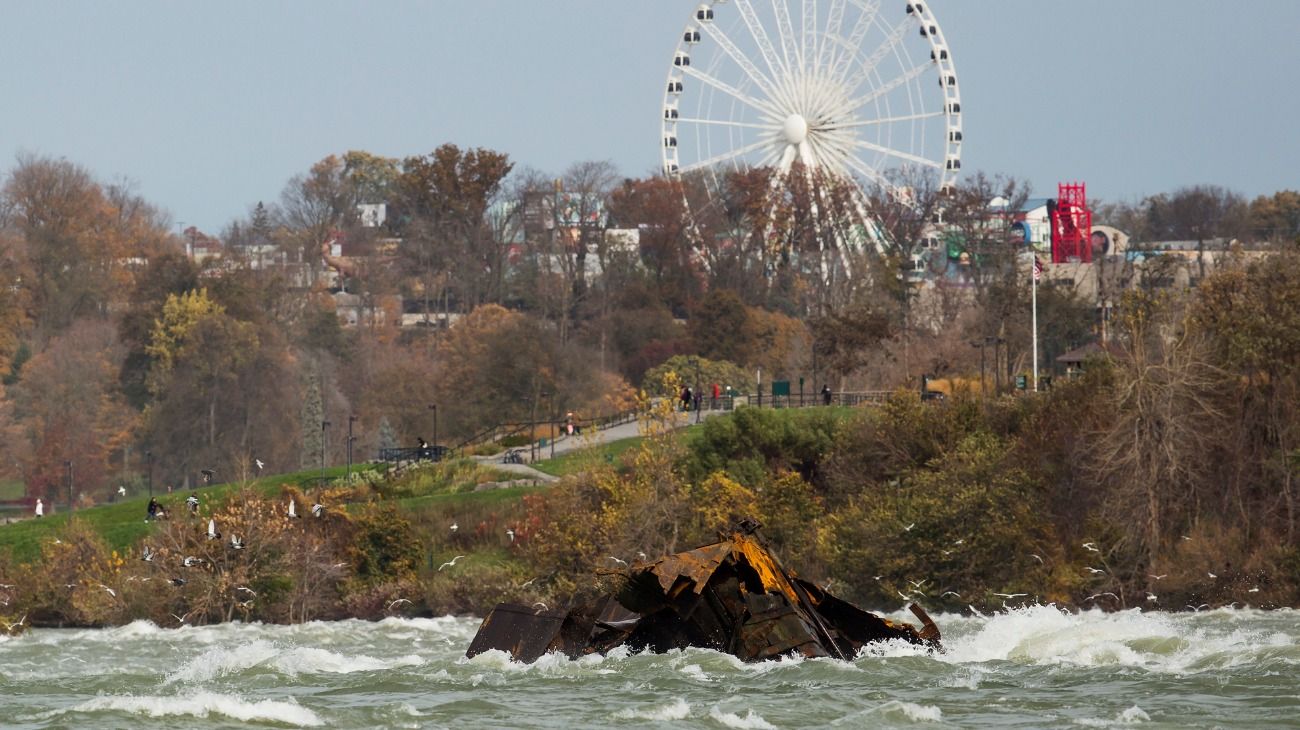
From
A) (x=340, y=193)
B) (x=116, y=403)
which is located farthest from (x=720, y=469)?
(x=340, y=193)

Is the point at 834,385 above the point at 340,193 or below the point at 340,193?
below

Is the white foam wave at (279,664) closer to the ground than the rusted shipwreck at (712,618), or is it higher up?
closer to the ground

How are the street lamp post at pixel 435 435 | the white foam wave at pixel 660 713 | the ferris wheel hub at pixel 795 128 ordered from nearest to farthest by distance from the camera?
the white foam wave at pixel 660 713
the street lamp post at pixel 435 435
the ferris wheel hub at pixel 795 128

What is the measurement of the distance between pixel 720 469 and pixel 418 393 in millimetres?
39201

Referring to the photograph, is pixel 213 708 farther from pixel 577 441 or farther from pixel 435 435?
pixel 435 435

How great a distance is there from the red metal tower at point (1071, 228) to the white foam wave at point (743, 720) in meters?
115

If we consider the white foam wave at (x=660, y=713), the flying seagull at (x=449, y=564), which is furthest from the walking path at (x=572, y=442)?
the white foam wave at (x=660, y=713)

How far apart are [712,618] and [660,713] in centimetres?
627

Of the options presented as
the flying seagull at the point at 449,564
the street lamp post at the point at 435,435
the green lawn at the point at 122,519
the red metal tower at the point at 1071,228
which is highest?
the red metal tower at the point at 1071,228

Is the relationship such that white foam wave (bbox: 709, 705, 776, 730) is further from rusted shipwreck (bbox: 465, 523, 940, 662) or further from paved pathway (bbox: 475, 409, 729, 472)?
paved pathway (bbox: 475, 409, 729, 472)

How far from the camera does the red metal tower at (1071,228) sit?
15062 centimetres

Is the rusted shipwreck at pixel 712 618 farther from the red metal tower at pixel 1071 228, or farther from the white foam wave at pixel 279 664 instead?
the red metal tower at pixel 1071 228

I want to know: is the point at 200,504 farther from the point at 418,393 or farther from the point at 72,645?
the point at 418,393

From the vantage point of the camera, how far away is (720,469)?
75438 mm
